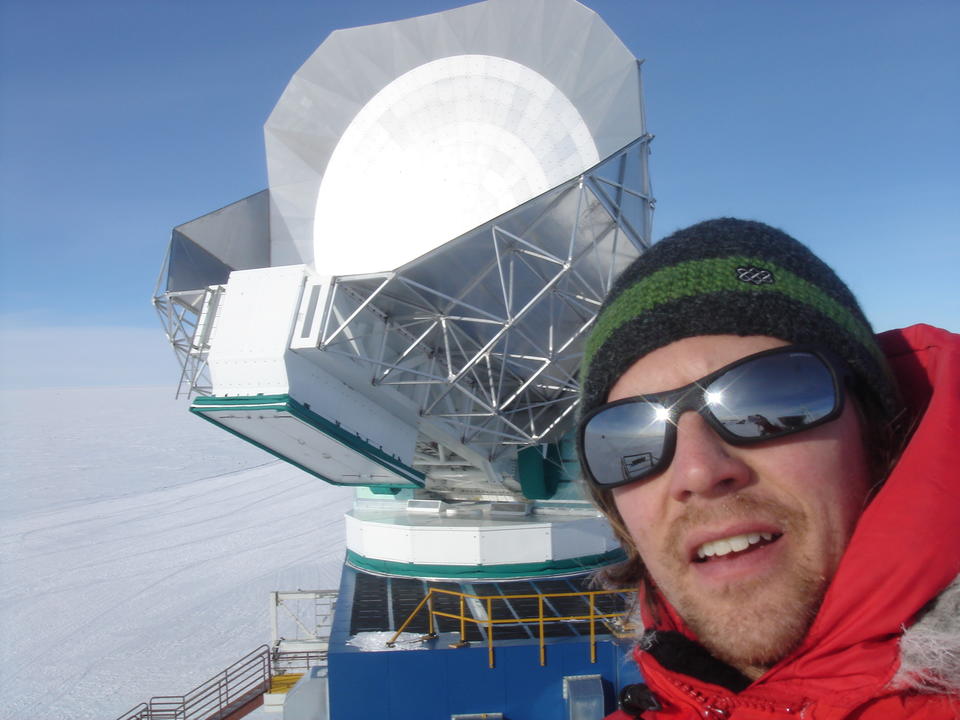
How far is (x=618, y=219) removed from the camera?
35.5ft

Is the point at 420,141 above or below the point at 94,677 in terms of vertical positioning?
above

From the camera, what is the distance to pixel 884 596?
1367 millimetres

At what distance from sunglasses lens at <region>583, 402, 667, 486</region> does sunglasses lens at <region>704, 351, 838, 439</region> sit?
164 millimetres

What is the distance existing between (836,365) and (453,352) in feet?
36.2

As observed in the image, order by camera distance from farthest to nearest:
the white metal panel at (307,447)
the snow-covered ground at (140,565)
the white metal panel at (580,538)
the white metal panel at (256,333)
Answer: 1. the snow-covered ground at (140,565)
2. the white metal panel at (580,538)
3. the white metal panel at (307,447)
4. the white metal panel at (256,333)

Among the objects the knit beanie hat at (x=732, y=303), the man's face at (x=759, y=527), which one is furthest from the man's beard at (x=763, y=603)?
the knit beanie hat at (x=732, y=303)

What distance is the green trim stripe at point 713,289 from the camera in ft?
5.72

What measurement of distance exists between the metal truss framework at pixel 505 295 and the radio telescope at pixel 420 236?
0.12ft

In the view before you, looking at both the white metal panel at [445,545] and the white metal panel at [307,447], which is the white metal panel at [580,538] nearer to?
the white metal panel at [445,545]

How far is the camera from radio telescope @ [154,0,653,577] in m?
10.4

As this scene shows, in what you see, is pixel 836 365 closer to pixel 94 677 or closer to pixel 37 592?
pixel 94 677

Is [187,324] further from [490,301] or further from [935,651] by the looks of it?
[935,651]

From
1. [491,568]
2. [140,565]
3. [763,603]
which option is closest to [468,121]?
[491,568]

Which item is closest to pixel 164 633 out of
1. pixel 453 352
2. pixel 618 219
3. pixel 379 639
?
pixel 379 639
